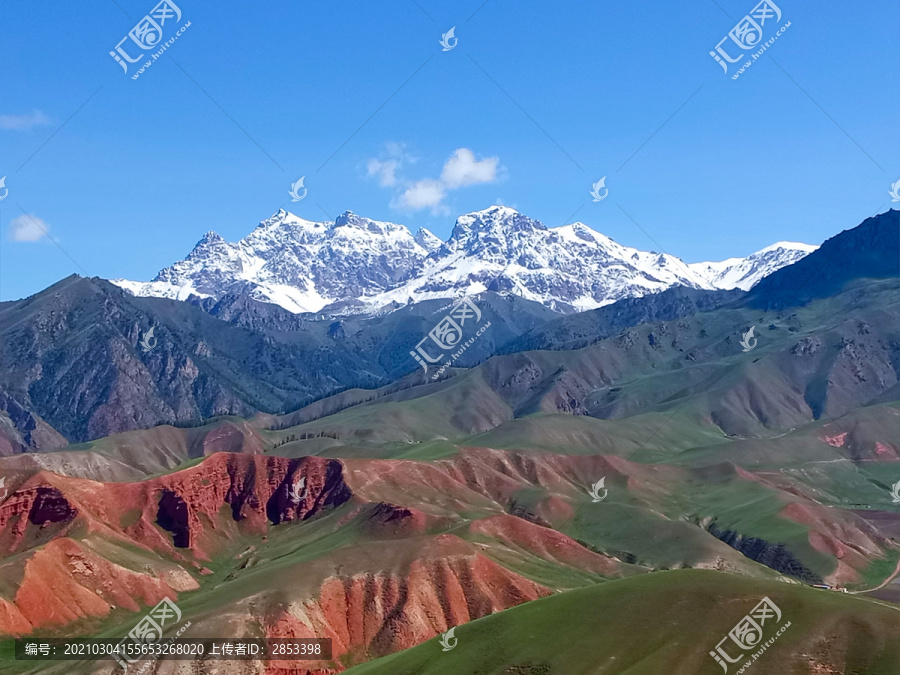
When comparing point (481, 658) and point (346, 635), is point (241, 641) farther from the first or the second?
point (481, 658)

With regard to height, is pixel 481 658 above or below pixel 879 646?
above

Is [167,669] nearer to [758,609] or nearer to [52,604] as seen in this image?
[52,604]

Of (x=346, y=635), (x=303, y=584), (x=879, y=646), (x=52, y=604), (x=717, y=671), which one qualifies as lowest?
(x=879, y=646)

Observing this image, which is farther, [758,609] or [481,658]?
[481,658]

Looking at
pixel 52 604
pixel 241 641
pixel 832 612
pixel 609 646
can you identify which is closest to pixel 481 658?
pixel 609 646

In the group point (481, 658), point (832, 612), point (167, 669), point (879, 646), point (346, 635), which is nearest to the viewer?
point (879, 646)

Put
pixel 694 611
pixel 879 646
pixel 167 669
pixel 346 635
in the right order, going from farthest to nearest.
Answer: pixel 346 635 < pixel 167 669 < pixel 694 611 < pixel 879 646

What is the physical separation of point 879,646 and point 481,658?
49.4 meters

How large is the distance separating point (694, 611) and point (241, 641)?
9136 cm

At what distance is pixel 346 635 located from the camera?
644ft

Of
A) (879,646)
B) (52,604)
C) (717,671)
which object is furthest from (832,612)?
(52,604)

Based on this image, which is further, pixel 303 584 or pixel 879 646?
pixel 303 584

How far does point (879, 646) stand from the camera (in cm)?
10644

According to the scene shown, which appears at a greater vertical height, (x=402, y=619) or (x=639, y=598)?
(x=402, y=619)
